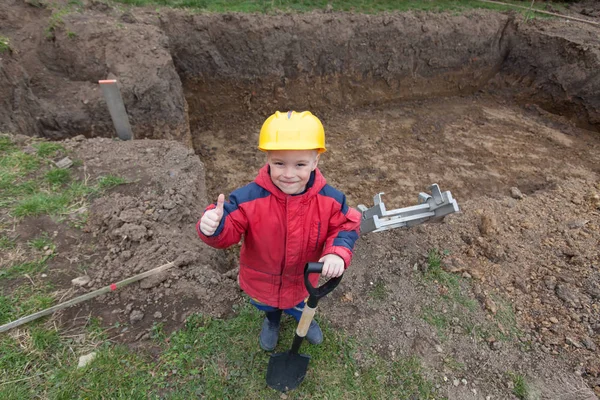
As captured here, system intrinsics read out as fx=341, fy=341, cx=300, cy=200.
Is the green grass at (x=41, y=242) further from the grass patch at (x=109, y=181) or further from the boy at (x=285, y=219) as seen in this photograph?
the boy at (x=285, y=219)

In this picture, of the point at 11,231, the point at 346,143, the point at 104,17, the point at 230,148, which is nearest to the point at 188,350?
the point at 11,231

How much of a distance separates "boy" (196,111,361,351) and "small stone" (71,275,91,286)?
1329 mm

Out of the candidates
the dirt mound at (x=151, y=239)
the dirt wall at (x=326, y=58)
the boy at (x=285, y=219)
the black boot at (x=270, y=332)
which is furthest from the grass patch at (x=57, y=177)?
the dirt wall at (x=326, y=58)

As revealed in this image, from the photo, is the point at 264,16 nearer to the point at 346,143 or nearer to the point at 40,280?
the point at 346,143

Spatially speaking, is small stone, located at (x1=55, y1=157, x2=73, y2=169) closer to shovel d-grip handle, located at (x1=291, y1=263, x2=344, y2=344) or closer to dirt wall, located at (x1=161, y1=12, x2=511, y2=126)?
shovel d-grip handle, located at (x1=291, y1=263, x2=344, y2=344)

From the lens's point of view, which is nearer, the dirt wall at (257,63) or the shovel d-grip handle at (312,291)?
the shovel d-grip handle at (312,291)

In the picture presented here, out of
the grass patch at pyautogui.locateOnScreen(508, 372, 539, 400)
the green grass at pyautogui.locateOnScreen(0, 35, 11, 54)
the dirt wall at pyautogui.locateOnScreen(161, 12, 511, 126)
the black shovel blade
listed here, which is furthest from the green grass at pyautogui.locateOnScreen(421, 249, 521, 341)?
the green grass at pyautogui.locateOnScreen(0, 35, 11, 54)

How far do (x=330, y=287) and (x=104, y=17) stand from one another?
6.05m

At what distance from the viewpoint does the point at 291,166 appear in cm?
180

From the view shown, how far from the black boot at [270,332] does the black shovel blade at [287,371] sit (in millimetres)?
140

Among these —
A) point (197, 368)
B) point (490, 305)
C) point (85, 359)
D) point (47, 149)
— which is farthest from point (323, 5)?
point (85, 359)

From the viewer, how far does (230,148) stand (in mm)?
6438

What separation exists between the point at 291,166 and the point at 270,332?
139 cm

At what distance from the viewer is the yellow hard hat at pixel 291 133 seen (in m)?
1.70
